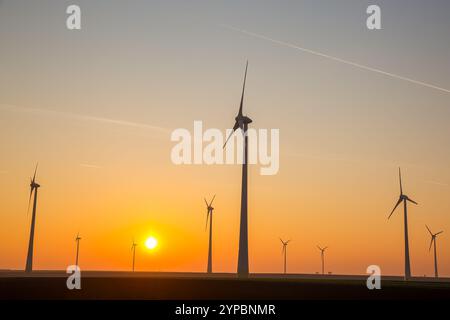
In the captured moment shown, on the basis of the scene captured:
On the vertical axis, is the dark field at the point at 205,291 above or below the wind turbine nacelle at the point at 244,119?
below

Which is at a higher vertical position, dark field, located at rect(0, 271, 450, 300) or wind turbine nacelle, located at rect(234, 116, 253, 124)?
wind turbine nacelle, located at rect(234, 116, 253, 124)

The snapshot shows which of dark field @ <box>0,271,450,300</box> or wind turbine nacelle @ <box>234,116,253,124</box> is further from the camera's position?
wind turbine nacelle @ <box>234,116,253,124</box>

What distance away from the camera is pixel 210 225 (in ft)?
468

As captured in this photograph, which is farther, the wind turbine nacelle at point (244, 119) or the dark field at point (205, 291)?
the wind turbine nacelle at point (244, 119)

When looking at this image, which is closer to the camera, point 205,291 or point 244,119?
point 205,291

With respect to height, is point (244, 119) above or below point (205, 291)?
above
